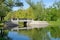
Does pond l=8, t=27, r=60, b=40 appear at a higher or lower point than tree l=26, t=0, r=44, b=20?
lower

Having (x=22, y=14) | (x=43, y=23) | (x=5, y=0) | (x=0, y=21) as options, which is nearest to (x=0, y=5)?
(x=5, y=0)

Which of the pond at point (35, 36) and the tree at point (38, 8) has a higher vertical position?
the tree at point (38, 8)

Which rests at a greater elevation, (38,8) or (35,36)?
(38,8)

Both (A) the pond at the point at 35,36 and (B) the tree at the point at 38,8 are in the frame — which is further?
(B) the tree at the point at 38,8

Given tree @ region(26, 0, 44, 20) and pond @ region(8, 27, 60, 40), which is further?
tree @ region(26, 0, 44, 20)

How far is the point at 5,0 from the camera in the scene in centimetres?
1667

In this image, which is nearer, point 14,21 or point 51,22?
point 14,21

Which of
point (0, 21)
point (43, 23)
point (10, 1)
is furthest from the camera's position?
point (43, 23)

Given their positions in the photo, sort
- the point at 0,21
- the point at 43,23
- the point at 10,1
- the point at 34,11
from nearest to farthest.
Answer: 1. the point at 10,1
2. the point at 0,21
3. the point at 43,23
4. the point at 34,11

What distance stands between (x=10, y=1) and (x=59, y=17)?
24594 mm

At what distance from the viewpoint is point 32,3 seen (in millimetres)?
37094

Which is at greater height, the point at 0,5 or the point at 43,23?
the point at 0,5

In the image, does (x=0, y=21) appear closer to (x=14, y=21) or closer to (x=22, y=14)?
(x=14, y=21)

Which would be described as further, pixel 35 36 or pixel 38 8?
pixel 38 8
